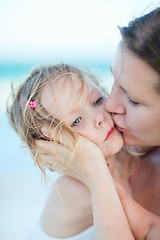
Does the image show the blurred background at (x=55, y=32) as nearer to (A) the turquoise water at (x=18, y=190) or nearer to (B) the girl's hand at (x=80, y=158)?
(A) the turquoise water at (x=18, y=190)

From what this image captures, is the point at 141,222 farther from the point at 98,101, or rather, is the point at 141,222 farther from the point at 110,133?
the point at 98,101

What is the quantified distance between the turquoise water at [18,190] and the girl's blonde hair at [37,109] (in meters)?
0.36

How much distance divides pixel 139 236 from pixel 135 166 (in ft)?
2.25

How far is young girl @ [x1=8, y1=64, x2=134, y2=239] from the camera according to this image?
60.2 inches

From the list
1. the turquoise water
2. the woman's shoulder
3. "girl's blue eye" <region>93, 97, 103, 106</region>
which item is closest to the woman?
"girl's blue eye" <region>93, 97, 103, 106</region>

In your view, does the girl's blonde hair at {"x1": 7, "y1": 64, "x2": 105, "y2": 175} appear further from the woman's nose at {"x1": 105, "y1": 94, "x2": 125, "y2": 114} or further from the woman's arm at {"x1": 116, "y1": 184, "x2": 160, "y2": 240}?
the woman's arm at {"x1": 116, "y1": 184, "x2": 160, "y2": 240}

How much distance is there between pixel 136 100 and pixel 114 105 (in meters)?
0.17

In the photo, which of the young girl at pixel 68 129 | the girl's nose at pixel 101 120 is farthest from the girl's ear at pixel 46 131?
the girl's nose at pixel 101 120

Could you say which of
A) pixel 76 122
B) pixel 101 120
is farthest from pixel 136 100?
pixel 76 122

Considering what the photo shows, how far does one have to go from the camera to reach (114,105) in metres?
1.52

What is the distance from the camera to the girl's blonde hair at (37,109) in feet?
5.18

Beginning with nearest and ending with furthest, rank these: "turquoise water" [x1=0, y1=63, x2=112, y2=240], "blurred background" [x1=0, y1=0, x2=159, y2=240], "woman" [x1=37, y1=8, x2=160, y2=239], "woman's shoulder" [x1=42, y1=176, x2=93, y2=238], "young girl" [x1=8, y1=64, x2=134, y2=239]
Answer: "woman" [x1=37, y1=8, x2=160, y2=239], "young girl" [x1=8, y1=64, x2=134, y2=239], "woman's shoulder" [x1=42, y1=176, x2=93, y2=238], "turquoise water" [x1=0, y1=63, x2=112, y2=240], "blurred background" [x1=0, y1=0, x2=159, y2=240]

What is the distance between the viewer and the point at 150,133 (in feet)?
4.96

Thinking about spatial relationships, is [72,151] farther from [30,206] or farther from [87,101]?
[30,206]
